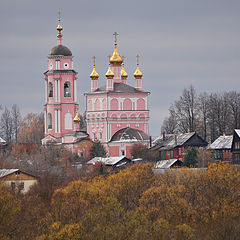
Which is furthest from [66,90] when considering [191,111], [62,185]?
[62,185]

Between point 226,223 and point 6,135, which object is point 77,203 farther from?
point 6,135

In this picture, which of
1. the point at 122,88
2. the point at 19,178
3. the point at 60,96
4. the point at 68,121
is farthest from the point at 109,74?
the point at 19,178

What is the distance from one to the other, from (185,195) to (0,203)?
7830 mm

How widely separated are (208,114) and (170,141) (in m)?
6.59

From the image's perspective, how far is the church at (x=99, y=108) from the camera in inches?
2822

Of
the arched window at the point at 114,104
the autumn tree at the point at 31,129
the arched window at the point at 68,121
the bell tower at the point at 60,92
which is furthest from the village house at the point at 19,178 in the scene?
the autumn tree at the point at 31,129

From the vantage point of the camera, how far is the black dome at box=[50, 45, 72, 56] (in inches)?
3034

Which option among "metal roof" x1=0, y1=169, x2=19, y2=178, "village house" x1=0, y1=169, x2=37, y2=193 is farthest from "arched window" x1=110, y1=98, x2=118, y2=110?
"village house" x1=0, y1=169, x2=37, y2=193

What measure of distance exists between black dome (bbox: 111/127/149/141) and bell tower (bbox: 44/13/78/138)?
7.35m

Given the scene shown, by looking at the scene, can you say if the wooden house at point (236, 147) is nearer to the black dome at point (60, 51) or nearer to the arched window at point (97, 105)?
the arched window at point (97, 105)

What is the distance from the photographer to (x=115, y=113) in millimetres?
72375

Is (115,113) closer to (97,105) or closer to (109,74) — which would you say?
(97,105)

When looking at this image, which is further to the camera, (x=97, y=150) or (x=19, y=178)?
(x=97, y=150)

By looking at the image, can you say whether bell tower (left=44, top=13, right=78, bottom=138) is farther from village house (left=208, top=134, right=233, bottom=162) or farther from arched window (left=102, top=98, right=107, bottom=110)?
village house (left=208, top=134, right=233, bottom=162)
